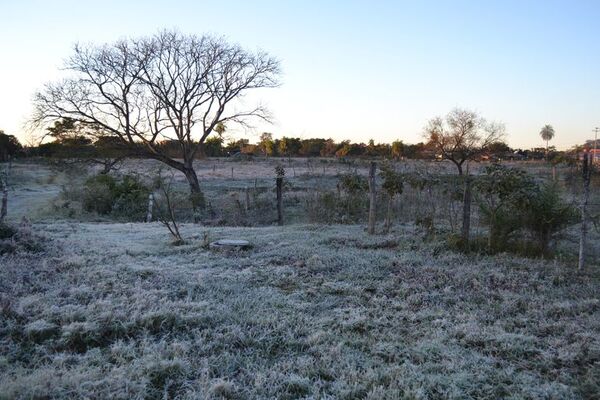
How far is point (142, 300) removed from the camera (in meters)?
4.96

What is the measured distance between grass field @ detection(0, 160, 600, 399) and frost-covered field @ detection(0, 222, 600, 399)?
16 mm

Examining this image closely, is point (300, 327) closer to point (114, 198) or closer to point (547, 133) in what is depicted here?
point (114, 198)

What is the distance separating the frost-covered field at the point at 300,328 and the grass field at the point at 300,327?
2cm

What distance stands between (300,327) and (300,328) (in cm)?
3

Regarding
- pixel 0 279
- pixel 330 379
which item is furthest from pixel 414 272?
pixel 0 279

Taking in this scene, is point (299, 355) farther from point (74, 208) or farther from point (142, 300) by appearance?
point (74, 208)

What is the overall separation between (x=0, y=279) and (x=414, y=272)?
5.54 metres

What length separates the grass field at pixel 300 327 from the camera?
3.27m

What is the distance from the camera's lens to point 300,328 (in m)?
4.41

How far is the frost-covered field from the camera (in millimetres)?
3271

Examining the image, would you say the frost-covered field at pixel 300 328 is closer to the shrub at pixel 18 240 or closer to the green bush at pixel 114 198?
the shrub at pixel 18 240

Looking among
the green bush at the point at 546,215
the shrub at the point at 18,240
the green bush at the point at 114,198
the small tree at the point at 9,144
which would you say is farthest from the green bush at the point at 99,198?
the small tree at the point at 9,144

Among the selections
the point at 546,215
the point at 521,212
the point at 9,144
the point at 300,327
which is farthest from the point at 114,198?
the point at 9,144

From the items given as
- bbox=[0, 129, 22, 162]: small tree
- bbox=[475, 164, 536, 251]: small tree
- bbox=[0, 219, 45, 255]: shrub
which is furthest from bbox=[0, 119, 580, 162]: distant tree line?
bbox=[475, 164, 536, 251]: small tree
